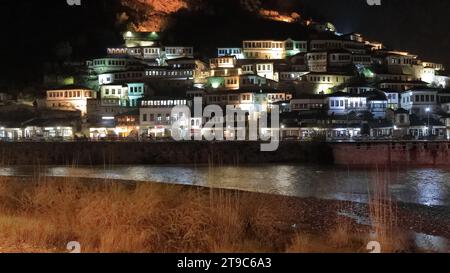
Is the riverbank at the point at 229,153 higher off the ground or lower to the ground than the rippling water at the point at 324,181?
higher

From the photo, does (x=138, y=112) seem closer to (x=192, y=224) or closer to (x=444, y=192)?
(x=444, y=192)

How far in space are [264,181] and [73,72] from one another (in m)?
65.5

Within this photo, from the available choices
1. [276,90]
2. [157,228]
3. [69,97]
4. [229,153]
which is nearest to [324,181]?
[229,153]

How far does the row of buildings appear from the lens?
6688 cm

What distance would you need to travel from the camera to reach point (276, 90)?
7731 cm

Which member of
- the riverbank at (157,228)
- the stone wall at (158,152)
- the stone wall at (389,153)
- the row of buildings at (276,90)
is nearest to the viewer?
the riverbank at (157,228)

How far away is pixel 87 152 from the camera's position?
5544 centimetres

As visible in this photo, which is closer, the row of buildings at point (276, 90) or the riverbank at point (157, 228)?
the riverbank at point (157, 228)

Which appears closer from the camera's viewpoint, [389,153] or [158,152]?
[389,153]

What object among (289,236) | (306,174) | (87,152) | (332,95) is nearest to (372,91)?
(332,95)

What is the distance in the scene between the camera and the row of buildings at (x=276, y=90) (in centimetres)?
6688

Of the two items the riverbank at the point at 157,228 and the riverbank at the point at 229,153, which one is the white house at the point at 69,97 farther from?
the riverbank at the point at 157,228

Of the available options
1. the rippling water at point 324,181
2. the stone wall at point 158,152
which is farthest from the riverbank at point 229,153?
the rippling water at point 324,181

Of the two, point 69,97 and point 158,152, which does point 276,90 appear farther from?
point 69,97
